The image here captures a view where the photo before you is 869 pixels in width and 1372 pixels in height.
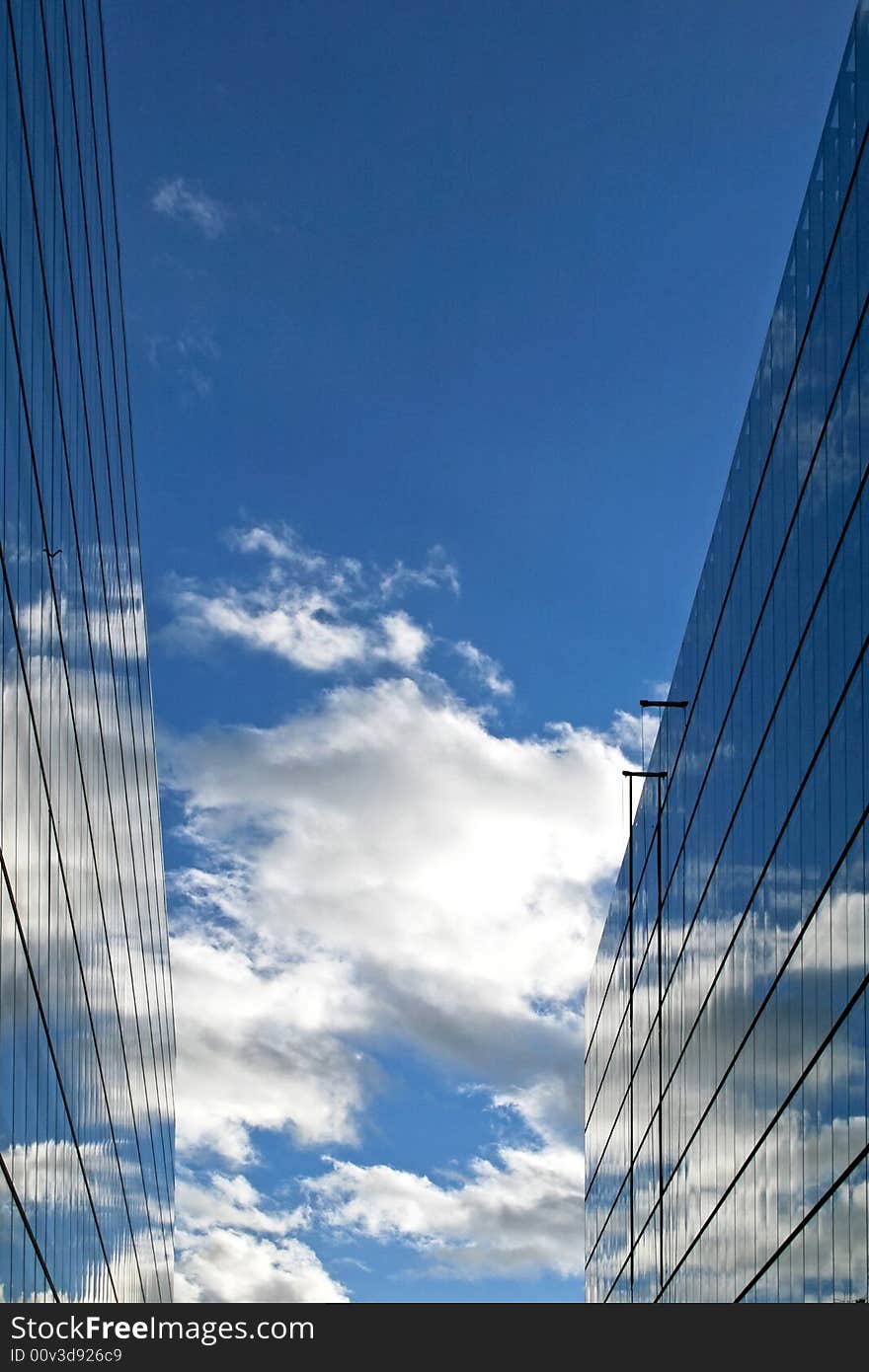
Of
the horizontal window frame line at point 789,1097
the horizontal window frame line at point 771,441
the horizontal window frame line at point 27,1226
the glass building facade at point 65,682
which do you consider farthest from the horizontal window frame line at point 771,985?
the horizontal window frame line at point 27,1226

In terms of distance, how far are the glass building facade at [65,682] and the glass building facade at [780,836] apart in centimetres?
1646

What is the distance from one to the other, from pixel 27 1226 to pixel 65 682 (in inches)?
480

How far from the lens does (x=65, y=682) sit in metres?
41.3

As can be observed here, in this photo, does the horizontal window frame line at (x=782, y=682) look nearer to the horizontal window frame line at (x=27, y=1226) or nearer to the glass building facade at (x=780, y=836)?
the glass building facade at (x=780, y=836)

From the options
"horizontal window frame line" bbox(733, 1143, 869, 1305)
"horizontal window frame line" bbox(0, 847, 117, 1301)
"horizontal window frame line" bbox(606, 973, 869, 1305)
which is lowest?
"horizontal window frame line" bbox(733, 1143, 869, 1305)

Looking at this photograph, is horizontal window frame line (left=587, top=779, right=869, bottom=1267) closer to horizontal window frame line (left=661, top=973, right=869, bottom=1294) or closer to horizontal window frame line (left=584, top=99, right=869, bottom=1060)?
horizontal window frame line (left=661, top=973, right=869, bottom=1294)

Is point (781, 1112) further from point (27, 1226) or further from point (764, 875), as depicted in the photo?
point (27, 1226)

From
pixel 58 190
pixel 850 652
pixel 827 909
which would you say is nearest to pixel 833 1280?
pixel 827 909

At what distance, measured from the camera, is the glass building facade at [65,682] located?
3372 centimetres

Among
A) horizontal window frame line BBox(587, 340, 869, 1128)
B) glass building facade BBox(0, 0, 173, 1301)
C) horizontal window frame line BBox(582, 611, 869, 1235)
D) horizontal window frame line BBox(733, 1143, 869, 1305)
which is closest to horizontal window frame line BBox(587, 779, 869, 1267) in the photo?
horizontal window frame line BBox(582, 611, 869, 1235)

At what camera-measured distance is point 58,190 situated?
39.2 meters

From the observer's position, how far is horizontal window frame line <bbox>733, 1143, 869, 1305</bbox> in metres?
34.2

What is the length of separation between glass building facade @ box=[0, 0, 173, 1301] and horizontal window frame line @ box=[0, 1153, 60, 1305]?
0.10 meters
